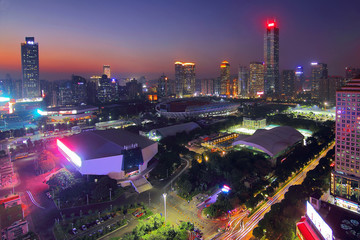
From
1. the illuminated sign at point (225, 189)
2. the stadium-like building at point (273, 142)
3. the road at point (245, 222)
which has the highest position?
the stadium-like building at point (273, 142)

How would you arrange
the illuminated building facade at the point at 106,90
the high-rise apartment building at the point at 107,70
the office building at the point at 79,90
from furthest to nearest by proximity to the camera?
the high-rise apartment building at the point at 107,70, the illuminated building facade at the point at 106,90, the office building at the point at 79,90

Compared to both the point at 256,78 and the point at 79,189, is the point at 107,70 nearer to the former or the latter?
the point at 256,78

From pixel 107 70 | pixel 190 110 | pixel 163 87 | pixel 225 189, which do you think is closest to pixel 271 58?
pixel 163 87

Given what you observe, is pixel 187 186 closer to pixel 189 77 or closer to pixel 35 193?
pixel 35 193

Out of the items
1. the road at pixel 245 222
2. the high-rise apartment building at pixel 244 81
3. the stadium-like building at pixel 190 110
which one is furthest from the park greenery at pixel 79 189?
the high-rise apartment building at pixel 244 81

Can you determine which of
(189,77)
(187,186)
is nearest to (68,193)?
(187,186)

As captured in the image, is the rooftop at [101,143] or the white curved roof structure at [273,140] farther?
the white curved roof structure at [273,140]

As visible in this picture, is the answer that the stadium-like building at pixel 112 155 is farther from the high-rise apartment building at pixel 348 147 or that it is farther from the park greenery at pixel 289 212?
the high-rise apartment building at pixel 348 147

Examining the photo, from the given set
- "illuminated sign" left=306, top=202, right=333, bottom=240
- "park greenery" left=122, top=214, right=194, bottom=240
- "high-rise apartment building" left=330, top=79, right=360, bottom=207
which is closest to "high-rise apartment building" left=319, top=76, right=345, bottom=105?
"high-rise apartment building" left=330, top=79, right=360, bottom=207
